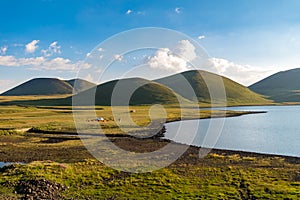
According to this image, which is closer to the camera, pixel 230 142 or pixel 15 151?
pixel 15 151

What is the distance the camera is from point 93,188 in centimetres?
3538

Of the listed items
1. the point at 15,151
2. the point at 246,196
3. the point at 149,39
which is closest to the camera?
the point at 246,196

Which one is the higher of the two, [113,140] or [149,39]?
[149,39]

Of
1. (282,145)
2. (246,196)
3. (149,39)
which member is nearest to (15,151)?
(149,39)

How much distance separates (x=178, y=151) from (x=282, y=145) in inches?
964

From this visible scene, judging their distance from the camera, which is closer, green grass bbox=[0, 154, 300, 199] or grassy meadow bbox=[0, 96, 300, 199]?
green grass bbox=[0, 154, 300, 199]

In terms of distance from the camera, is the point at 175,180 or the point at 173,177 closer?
the point at 175,180

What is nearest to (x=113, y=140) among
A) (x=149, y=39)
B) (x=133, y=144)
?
(x=133, y=144)

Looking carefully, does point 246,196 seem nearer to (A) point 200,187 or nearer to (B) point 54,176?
(A) point 200,187

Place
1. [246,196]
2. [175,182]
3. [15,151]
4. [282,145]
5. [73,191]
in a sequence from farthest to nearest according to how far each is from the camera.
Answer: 1. [282,145]
2. [15,151]
3. [175,182]
4. [73,191]
5. [246,196]

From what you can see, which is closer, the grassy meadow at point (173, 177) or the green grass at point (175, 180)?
the green grass at point (175, 180)

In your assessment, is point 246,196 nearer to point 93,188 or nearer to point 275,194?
point 275,194

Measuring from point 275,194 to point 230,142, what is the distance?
41682 mm

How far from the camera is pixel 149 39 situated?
46.6 m
